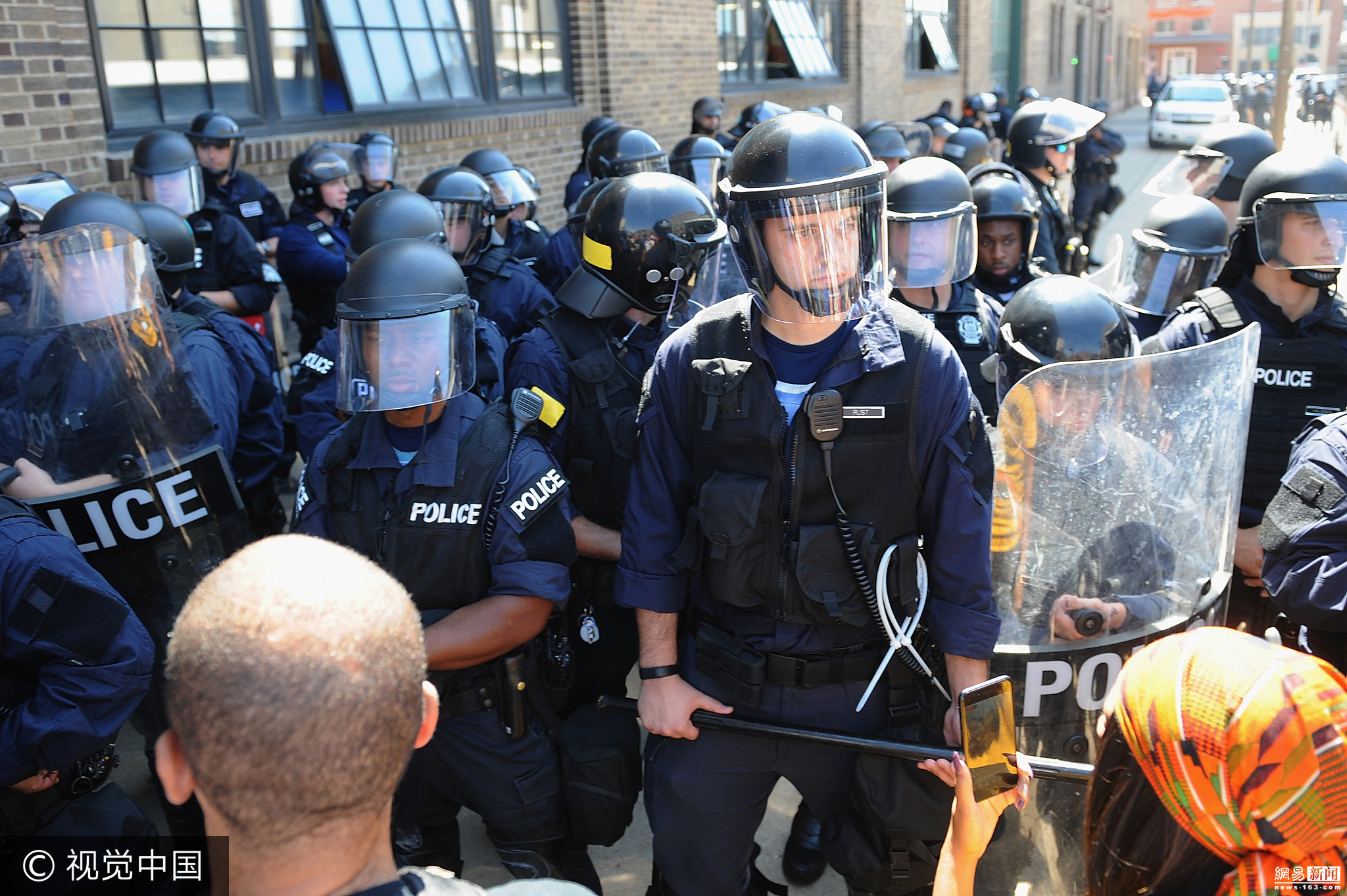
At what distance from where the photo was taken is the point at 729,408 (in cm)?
214

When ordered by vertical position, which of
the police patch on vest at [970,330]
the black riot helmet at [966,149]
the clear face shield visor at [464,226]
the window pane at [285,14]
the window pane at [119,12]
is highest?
the window pane at [285,14]

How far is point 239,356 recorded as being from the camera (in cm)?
370

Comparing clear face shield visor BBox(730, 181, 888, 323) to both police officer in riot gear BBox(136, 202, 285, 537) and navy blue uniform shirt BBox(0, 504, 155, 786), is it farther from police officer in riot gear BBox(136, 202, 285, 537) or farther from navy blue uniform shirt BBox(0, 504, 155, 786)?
police officer in riot gear BBox(136, 202, 285, 537)

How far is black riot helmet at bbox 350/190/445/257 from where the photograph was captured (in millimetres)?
4109

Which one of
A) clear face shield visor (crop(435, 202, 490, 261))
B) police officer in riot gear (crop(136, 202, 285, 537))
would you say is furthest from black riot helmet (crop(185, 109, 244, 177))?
police officer in riot gear (crop(136, 202, 285, 537))

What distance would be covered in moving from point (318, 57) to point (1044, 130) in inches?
208

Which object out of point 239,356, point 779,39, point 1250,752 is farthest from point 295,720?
point 779,39

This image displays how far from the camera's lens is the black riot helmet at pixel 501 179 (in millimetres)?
6039

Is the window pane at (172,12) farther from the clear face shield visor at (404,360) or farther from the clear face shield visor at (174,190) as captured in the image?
the clear face shield visor at (404,360)

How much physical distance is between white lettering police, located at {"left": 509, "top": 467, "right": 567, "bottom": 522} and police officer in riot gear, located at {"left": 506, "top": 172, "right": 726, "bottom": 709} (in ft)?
1.52

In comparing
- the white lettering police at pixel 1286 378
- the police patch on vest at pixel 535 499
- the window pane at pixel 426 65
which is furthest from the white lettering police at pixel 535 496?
the window pane at pixel 426 65

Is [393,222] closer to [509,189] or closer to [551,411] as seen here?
[551,411]

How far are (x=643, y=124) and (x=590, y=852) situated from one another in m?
8.62

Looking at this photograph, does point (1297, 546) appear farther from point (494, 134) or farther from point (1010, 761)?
point (494, 134)
